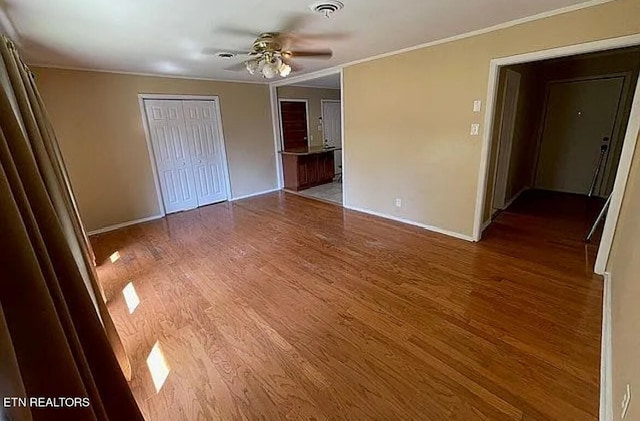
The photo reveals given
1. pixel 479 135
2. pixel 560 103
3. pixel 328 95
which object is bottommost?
pixel 479 135

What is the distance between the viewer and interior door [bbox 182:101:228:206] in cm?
507

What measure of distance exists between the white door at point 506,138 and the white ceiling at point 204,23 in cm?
139

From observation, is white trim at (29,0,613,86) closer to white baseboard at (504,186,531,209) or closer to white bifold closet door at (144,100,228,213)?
white bifold closet door at (144,100,228,213)

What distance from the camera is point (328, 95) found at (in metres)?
7.55

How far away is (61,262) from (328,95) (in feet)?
24.2

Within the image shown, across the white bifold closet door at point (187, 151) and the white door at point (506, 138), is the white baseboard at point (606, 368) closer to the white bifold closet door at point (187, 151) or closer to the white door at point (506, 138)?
the white door at point (506, 138)

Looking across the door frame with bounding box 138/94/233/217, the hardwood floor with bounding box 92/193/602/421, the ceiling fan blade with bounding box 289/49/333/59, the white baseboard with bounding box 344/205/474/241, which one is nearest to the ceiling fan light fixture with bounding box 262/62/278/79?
the ceiling fan blade with bounding box 289/49/333/59

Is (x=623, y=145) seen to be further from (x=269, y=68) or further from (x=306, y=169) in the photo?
(x=306, y=169)

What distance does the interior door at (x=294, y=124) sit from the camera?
663 cm

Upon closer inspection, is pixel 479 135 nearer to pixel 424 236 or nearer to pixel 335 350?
pixel 424 236

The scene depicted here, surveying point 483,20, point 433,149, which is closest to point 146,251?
point 433,149

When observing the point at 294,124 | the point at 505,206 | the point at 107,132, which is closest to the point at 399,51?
the point at 505,206

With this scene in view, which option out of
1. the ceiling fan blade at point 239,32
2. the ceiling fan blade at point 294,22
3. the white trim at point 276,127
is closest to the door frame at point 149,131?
the white trim at point 276,127

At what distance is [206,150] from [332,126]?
12.5 ft
